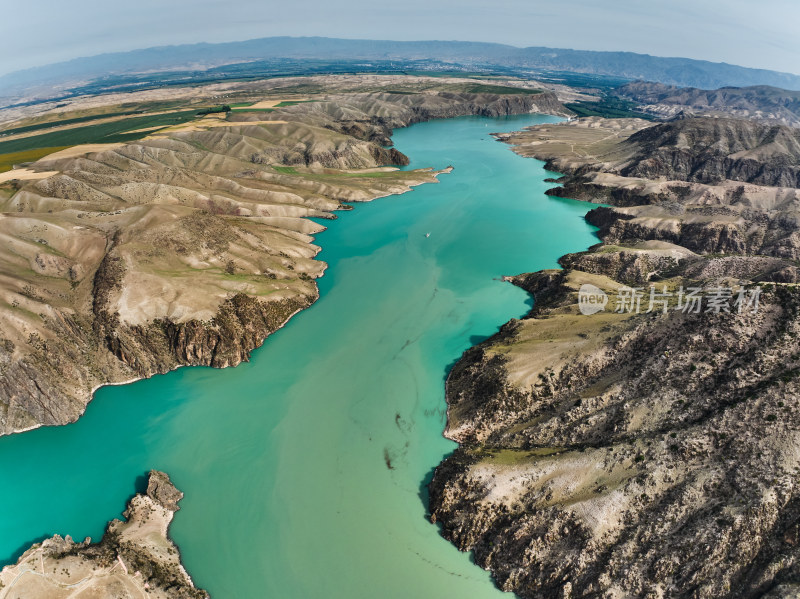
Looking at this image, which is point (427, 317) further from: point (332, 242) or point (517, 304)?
point (332, 242)

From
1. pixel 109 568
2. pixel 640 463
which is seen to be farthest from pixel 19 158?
pixel 640 463

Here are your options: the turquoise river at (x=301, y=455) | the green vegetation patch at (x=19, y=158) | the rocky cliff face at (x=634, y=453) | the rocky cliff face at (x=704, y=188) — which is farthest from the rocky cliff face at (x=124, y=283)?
the rocky cliff face at (x=704, y=188)

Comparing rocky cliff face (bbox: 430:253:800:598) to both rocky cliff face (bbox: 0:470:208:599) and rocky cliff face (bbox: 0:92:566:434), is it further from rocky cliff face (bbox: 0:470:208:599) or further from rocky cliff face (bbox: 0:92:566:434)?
rocky cliff face (bbox: 0:92:566:434)

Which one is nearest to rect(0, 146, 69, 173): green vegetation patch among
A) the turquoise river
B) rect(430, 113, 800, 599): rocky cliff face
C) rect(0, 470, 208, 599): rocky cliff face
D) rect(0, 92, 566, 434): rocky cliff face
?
rect(0, 92, 566, 434): rocky cliff face

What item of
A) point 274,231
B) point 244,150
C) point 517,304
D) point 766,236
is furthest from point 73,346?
point 766,236

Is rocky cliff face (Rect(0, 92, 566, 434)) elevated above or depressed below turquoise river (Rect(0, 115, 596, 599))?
above

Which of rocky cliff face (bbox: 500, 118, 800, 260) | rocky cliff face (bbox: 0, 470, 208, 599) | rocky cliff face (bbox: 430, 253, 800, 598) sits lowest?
rocky cliff face (bbox: 0, 470, 208, 599)

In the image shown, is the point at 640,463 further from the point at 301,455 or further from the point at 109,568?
the point at 109,568
